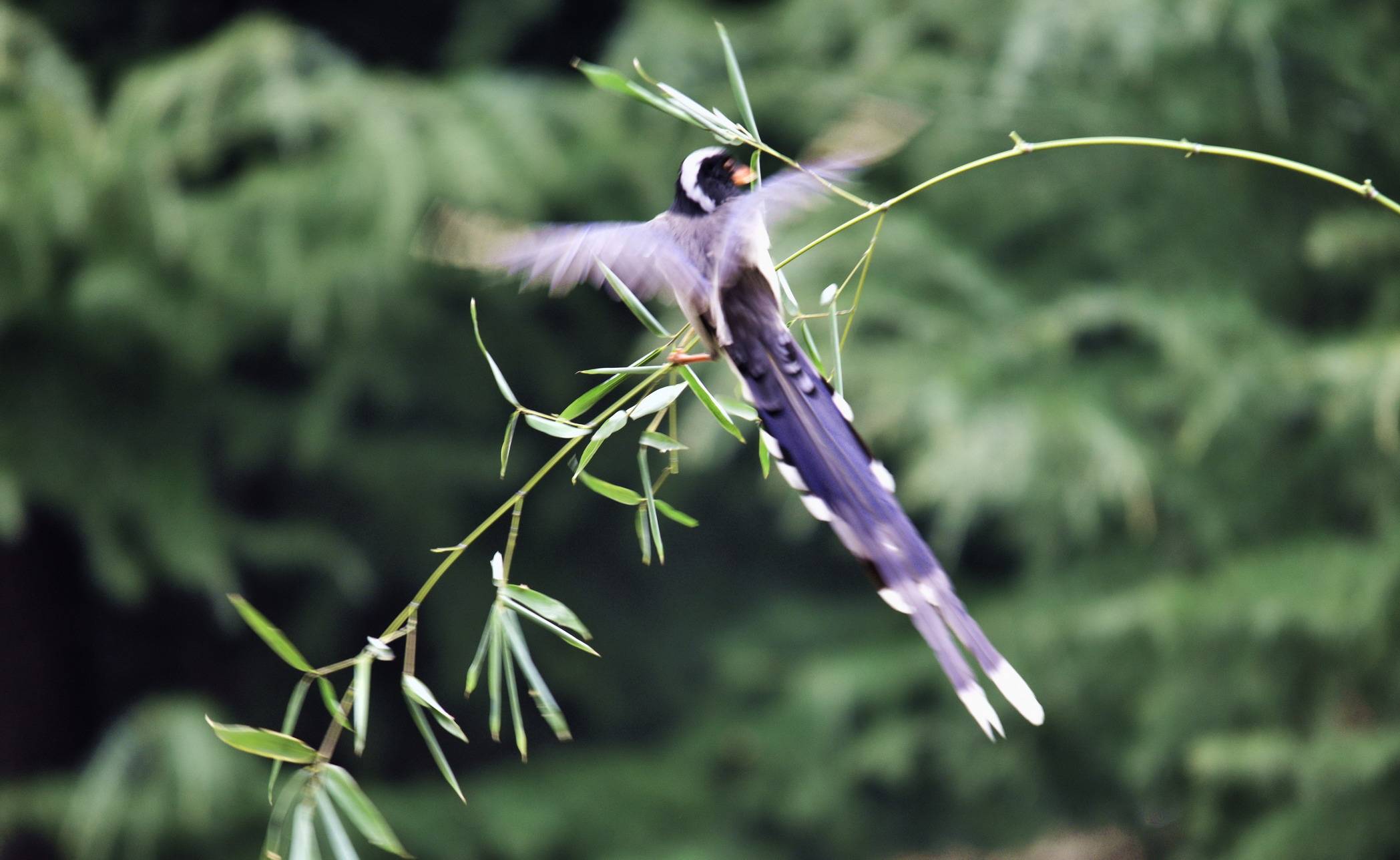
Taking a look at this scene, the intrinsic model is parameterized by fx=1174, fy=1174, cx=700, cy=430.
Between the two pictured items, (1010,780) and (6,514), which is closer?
(6,514)

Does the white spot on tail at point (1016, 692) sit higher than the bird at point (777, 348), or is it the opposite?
the bird at point (777, 348)

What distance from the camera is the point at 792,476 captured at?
0.70m

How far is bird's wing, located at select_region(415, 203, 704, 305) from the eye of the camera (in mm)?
666

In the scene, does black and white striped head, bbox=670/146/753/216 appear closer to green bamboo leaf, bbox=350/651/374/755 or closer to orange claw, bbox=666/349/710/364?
orange claw, bbox=666/349/710/364

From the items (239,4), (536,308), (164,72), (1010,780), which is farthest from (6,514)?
(1010,780)

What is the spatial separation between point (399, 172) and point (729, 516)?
53.5 inches

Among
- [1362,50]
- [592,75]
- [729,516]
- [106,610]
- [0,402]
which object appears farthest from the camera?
[729,516]

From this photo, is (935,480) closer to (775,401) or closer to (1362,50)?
(1362,50)

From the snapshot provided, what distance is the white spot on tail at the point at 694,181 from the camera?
0.93m

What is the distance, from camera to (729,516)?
10.5ft

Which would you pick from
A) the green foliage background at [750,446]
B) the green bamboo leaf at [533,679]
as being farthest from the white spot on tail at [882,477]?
the green foliage background at [750,446]

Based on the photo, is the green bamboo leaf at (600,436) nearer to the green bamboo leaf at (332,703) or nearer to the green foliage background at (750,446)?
the green bamboo leaf at (332,703)

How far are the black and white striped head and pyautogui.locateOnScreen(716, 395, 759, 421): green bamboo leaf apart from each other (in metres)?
0.26

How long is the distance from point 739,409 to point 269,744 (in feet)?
1.00
